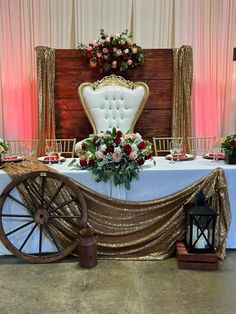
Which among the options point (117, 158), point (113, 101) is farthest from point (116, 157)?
point (113, 101)

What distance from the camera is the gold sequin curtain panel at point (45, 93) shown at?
4.19m

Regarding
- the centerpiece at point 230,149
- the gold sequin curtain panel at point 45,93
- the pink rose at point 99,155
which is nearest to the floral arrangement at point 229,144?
the centerpiece at point 230,149

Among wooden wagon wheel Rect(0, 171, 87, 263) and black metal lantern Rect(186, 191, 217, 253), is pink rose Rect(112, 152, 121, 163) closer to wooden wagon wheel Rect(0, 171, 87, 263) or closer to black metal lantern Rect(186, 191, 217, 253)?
wooden wagon wheel Rect(0, 171, 87, 263)

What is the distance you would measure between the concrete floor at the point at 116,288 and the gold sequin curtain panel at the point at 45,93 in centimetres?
215

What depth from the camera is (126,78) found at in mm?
4301

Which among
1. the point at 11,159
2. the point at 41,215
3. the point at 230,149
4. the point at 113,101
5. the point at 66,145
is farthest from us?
the point at 66,145

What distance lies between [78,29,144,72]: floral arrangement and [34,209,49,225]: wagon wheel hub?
2394mm

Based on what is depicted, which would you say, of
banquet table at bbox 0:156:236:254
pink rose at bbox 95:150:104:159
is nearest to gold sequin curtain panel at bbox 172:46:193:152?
banquet table at bbox 0:156:236:254

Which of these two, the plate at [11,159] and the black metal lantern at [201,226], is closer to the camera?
the black metal lantern at [201,226]

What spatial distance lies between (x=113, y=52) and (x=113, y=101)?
0.65m

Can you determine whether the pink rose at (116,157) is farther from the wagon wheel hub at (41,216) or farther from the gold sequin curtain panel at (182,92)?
the gold sequin curtain panel at (182,92)

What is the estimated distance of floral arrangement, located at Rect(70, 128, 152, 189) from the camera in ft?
7.77

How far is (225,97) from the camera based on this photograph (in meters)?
4.64

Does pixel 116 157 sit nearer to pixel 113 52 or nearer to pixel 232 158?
pixel 232 158
